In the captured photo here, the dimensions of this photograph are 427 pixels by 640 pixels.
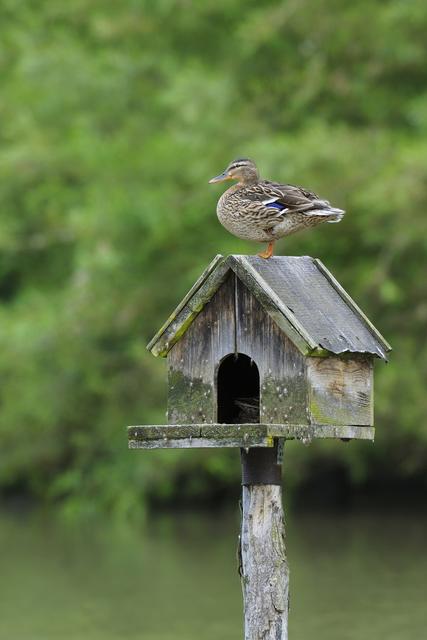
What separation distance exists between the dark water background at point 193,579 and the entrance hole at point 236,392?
15.3 ft

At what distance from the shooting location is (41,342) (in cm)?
2091

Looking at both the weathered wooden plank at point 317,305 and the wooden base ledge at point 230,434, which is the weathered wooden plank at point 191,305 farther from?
the wooden base ledge at point 230,434

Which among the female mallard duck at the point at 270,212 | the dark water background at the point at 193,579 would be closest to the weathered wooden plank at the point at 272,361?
the female mallard duck at the point at 270,212

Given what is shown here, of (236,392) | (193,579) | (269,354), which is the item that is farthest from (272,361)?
(193,579)

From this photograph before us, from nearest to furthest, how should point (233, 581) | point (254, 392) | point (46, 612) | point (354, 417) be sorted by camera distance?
point (354, 417) < point (254, 392) < point (46, 612) < point (233, 581)

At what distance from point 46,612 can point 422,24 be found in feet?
31.1

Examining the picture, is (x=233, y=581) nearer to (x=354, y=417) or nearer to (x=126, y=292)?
(x=126, y=292)

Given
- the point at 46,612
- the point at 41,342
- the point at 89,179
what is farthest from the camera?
the point at 89,179

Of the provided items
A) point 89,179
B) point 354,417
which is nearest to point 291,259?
point 354,417

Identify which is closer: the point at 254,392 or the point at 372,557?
the point at 254,392

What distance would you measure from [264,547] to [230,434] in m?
0.61

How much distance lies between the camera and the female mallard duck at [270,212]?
271 inches

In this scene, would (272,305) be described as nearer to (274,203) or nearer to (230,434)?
(274,203)

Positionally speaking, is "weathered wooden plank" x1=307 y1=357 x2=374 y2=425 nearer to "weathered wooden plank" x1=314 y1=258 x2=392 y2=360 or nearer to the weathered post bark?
"weathered wooden plank" x1=314 y1=258 x2=392 y2=360
